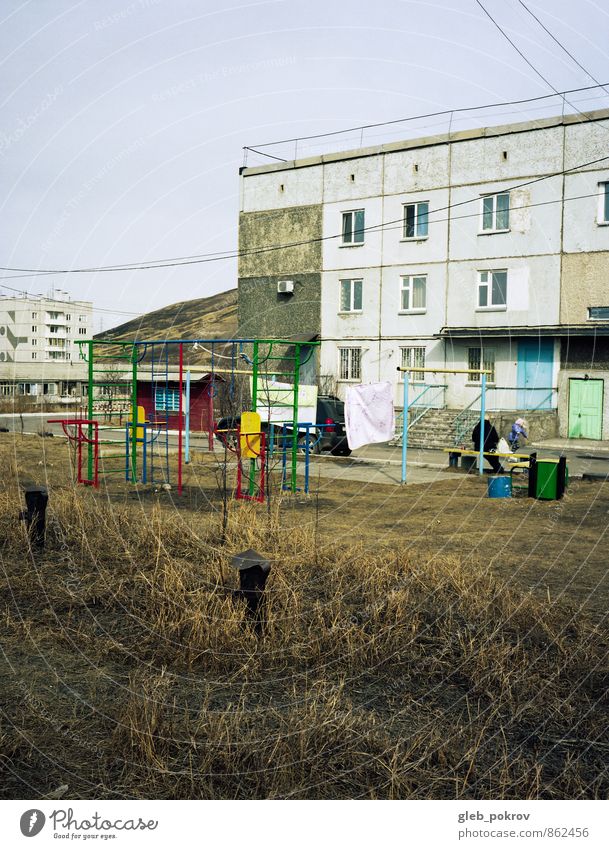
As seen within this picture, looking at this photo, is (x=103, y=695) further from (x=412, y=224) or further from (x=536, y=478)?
(x=412, y=224)

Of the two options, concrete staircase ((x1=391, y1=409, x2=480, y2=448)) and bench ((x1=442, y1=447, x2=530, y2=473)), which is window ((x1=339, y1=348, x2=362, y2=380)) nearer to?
concrete staircase ((x1=391, y1=409, x2=480, y2=448))

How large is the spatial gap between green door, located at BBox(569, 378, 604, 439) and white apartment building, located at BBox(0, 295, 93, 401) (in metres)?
44.7

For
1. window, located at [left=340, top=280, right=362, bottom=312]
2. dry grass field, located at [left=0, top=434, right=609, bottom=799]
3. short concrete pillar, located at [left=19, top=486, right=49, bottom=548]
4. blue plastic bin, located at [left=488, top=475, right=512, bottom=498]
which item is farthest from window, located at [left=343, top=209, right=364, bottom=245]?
short concrete pillar, located at [left=19, top=486, right=49, bottom=548]

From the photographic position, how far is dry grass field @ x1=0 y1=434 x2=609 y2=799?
4359 mm

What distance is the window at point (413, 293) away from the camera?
1340 inches

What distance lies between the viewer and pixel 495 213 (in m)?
31.9

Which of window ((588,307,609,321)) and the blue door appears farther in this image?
the blue door

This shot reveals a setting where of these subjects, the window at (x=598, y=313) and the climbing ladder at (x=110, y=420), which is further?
the window at (x=598, y=313)

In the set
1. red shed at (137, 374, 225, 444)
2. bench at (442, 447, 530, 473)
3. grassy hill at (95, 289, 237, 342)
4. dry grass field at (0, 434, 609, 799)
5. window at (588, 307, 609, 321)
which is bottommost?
dry grass field at (0, 434, 609, 799)

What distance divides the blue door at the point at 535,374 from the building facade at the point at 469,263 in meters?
0.05

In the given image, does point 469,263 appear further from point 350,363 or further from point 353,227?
point 350,363

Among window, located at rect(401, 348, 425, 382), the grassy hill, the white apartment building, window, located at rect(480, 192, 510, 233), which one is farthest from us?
the grassy hill

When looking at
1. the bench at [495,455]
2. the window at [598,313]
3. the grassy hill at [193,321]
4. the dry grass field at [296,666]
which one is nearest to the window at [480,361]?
the window at [598,313]

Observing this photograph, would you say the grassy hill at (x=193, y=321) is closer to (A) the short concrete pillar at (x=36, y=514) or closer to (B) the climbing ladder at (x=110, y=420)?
(B) the climbing ladder at (x=110, y=420)
